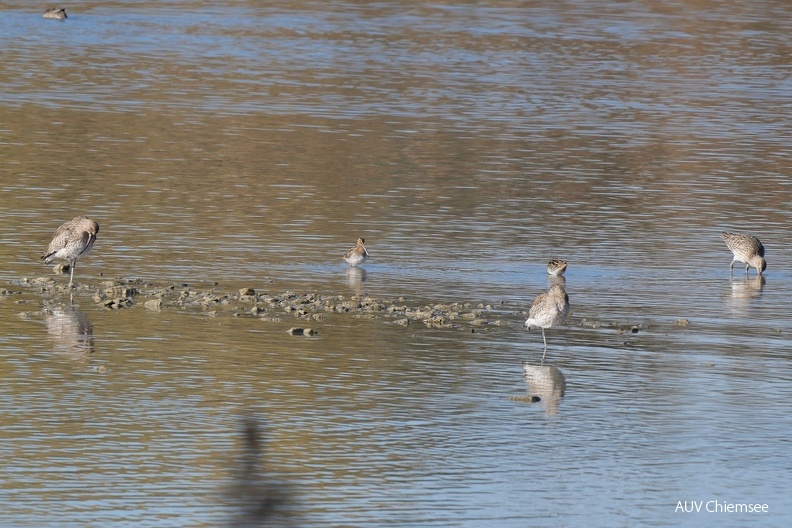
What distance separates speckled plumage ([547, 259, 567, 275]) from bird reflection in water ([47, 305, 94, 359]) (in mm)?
5163

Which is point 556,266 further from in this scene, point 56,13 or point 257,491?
point 56,13

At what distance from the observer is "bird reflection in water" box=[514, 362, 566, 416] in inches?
513

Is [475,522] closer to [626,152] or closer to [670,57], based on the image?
[626,152]

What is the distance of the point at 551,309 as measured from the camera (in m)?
14.5

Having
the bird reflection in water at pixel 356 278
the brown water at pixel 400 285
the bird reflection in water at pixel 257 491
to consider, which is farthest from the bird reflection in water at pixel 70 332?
the bird reflection in water at pixel 257 491

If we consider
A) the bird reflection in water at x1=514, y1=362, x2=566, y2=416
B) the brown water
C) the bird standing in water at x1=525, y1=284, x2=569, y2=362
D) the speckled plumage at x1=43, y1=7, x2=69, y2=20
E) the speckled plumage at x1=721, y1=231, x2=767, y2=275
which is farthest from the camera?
the speckled plumage at x1=43, y1=7, x2=69, y2=20

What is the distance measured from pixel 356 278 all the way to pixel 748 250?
14.7ft

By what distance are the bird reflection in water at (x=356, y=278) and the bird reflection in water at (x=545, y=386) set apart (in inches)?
140

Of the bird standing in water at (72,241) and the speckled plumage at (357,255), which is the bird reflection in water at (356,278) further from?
the bird standing in water at (72,241)

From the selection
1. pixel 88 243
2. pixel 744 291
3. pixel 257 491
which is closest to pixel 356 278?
pixel 88 243

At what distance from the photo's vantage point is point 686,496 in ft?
35.6

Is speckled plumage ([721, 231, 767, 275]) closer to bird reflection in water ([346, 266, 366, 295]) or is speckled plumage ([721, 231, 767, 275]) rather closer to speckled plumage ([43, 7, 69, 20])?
bird reflection in water ([346, 266, 366, 295])

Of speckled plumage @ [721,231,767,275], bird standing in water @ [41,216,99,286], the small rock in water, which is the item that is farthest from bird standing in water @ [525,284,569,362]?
bird standing in water @ [41,216,99,286]

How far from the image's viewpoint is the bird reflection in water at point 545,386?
13031 millimetres
